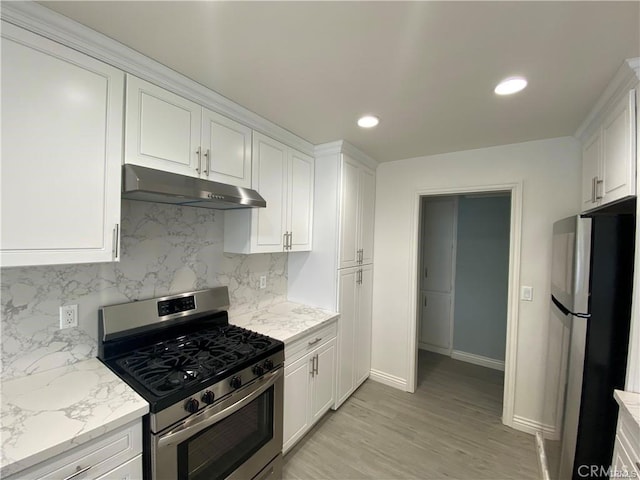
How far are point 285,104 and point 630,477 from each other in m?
2.52

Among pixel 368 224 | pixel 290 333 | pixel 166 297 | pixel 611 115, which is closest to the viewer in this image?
pixel 611 115

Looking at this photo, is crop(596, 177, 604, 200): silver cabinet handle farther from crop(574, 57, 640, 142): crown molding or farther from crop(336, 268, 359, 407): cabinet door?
crop(336, 268, 359, 407): cabinet door

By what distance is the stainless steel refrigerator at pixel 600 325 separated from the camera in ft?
4.64

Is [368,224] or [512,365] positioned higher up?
[368,224]

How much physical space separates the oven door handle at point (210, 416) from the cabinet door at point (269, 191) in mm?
924

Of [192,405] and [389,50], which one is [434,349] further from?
[389,50]

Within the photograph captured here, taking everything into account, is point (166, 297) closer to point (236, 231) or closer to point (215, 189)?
point (236, 231)

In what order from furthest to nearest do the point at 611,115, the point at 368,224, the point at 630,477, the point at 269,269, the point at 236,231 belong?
1. the point at 368,224
2. the point at 269,269
3. the point at 236,231
4. the point at 611,115
5. the point at 630,477

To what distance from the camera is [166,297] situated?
176 cm

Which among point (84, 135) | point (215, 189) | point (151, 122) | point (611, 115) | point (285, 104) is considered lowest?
point (215, 189)

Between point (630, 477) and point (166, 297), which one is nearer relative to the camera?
point (630, 477)

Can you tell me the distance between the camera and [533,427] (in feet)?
7.75

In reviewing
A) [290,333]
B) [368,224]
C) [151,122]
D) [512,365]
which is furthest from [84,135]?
→ [512,365]

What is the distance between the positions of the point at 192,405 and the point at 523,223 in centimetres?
280
